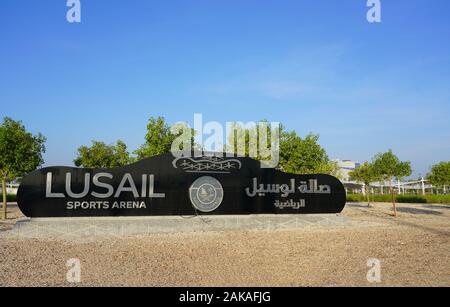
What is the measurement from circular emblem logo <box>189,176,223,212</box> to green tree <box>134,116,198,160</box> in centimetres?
1071

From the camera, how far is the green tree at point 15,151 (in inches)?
1101

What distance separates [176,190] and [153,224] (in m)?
2.21

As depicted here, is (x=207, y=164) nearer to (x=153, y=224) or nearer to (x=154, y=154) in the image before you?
(x=153, y=224)

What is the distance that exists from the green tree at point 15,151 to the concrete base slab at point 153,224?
10.6 metres

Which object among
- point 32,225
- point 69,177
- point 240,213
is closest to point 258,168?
point 240,213

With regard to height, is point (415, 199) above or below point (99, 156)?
below

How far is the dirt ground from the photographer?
31.7 feet

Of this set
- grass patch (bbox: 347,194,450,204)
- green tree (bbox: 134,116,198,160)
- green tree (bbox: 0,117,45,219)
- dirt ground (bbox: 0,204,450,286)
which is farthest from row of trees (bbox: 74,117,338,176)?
grass patch (bbox: 347,194,450,204)

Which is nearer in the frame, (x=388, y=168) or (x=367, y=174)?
(x=388, y=168)

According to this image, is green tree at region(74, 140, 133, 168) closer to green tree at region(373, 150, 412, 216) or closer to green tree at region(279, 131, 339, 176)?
green tree at region(279, 131, 339, 176)

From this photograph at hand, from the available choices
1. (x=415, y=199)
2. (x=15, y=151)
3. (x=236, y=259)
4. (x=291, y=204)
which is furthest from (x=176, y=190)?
(x=415, y=199)

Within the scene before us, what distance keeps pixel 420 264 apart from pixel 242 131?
80.5 feet

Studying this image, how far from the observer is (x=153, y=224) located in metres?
20.0
